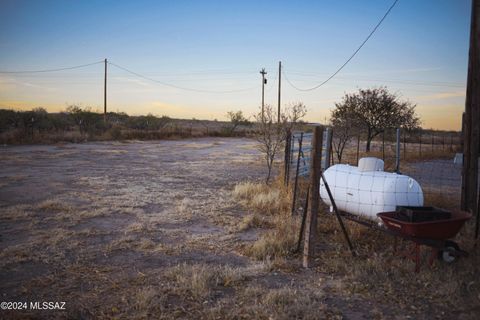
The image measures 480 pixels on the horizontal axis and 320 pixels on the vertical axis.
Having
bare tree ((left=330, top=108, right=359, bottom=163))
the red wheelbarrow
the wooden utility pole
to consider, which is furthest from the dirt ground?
bare tree ((left=330, top=108, right=359, bottom=163))

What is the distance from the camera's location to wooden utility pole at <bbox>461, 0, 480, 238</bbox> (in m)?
6.97

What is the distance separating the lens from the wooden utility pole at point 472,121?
22.9 feet

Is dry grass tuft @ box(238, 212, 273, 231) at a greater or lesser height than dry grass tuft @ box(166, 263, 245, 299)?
greater

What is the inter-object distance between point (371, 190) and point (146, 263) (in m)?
4.42

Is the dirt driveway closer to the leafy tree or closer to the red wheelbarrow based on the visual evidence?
the red wheelbarrow

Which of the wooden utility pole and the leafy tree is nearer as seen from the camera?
the wooden utility pole

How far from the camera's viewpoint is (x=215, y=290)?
15.2 ft

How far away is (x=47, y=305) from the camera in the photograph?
4203 millimetres

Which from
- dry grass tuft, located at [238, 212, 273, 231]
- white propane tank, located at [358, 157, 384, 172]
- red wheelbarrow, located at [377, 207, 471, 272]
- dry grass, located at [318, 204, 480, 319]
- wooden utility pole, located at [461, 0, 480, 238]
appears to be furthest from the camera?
dry grass tuft, located at [238, 212, 273, 231]

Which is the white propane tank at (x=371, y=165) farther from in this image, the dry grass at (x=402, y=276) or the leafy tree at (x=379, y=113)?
the leafy tree at (x=379, y=113)

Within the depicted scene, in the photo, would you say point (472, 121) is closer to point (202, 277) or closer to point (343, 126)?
point (202, 277)

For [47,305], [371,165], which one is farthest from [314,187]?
[47,305]

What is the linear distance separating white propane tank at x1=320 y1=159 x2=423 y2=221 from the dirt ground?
2054 mm

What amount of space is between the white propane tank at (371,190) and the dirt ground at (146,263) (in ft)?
6.74
